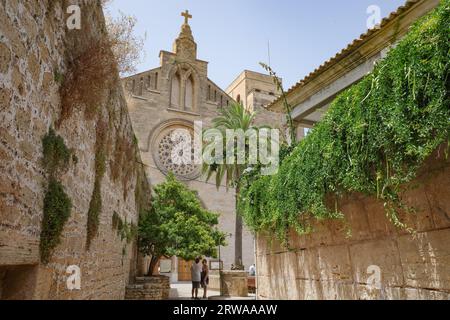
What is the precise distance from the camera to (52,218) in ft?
12.1

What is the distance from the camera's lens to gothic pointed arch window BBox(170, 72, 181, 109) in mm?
21609

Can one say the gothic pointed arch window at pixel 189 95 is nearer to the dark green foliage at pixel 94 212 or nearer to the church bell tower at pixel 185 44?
the church bell tower at pixel 185 44

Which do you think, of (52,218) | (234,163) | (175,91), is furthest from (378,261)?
(175,91)

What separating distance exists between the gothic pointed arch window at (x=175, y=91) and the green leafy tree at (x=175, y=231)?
914 centimetres

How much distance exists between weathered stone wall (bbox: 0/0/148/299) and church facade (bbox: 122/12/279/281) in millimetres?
13868

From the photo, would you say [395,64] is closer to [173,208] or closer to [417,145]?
[417,145]

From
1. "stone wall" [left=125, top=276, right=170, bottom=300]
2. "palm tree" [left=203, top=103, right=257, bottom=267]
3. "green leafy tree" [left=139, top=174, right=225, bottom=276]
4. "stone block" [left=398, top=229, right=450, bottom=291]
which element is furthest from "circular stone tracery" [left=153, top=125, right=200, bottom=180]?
"stone block" [left=398, top=229, right=450, bottom=291]

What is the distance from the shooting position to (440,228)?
3221 mm

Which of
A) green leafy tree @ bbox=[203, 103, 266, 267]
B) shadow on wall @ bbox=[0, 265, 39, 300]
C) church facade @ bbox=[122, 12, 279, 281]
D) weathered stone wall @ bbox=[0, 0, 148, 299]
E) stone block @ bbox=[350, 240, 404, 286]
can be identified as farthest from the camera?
church facade @ bbox=[122, 12, 279, 281]

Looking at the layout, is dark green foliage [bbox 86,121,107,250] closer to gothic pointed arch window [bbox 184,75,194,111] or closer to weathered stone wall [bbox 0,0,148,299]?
weathered stone wall [bbox 0,0,148,299]

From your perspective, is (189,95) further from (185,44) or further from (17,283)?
(17,283)

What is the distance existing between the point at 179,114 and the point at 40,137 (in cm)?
1794

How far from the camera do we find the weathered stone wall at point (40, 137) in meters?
2.86

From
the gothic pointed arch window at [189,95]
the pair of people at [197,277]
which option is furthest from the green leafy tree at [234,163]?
the gothic pointed arch window at [189,95]
